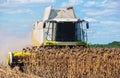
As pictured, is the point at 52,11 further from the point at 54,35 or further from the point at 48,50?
the point at 48,50

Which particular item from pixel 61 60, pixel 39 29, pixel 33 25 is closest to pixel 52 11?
pixel 39 29

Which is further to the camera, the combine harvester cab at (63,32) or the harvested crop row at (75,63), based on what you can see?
the combine harvester cab at (63,32)

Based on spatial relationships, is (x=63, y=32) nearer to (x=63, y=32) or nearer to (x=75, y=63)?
(x=63, y=32)

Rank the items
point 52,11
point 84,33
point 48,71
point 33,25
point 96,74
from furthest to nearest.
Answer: point 33,25 → point 52,11 → point 84,33 → point 48,71 → point 96,74

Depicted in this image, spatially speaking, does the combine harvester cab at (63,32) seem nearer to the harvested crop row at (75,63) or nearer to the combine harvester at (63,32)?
the combine harvester at (63,32)

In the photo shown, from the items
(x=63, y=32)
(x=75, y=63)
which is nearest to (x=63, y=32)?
(x=63, y=32)

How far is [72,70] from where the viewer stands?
1853 cm

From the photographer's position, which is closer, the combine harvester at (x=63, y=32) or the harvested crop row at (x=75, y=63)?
the harvested crop row at (x=75, y=63)

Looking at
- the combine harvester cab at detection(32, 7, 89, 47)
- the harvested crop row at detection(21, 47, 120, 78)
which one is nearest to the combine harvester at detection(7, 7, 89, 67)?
the combine harvester cab at detection(32, 7, 89, 47)

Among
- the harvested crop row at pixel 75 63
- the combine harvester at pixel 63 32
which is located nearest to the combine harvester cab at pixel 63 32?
the combine harvester at pixel 63 32

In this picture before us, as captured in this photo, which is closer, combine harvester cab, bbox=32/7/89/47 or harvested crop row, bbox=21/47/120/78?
harvested crop row, bbox=21/47/120/78

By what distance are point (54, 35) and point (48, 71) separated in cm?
357

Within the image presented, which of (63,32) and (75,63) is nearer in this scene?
(75,63)

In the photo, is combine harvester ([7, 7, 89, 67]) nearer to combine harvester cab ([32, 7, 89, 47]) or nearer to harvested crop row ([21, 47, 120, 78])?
combine harvester cab ([32, 7, 89, 47])
